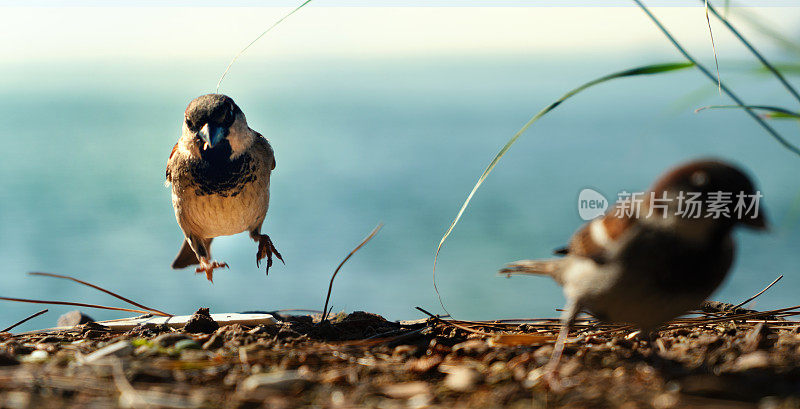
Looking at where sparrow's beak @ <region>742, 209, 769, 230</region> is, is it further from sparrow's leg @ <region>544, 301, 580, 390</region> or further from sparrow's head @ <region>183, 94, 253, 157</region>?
sparrow's head @ <region>183, 94, 253, 157</region>

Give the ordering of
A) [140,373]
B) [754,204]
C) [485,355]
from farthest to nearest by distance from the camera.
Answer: [485,355], [754,204], [140,373]

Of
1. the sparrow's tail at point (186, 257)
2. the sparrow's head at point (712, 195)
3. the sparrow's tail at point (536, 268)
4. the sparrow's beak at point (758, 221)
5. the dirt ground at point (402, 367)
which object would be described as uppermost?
the sparrow's tail at point (186, 257)

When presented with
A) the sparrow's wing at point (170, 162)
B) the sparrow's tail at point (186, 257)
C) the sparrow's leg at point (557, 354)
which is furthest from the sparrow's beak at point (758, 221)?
the sparrow's tail at point (186, 257)

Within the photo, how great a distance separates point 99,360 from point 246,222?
1722mm

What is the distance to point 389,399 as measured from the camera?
185 cm

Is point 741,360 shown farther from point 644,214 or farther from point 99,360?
point 99,360

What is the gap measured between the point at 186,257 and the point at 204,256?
429 millimetres

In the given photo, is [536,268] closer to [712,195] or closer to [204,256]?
[712,195]

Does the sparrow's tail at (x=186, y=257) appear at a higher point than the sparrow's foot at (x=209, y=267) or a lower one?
higher

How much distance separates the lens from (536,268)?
8.36 ft

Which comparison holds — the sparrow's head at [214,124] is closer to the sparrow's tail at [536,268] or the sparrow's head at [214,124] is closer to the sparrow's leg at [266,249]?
the sparrow's leg at [266,249]

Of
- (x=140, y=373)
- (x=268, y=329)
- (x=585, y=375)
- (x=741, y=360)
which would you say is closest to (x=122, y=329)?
(x=268, y=329)

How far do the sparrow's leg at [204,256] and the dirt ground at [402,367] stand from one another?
0.87 m

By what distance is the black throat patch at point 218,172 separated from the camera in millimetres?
3549
